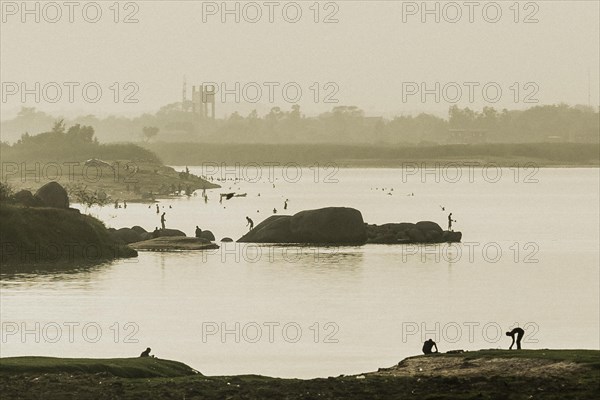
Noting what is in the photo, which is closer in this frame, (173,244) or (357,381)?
(357,381)

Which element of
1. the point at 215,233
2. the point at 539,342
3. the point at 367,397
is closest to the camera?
the point at 367,397

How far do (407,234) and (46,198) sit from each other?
27068mm

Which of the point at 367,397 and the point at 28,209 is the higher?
the point at 28,209

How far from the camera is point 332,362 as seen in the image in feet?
147

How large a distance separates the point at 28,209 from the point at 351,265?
1811cm

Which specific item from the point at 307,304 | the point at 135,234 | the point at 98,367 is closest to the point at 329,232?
the point at 135,234

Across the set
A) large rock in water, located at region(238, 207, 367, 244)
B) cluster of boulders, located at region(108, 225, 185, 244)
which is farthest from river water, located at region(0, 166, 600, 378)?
cluster of boulders, located at region(108, 225, 185, 244)

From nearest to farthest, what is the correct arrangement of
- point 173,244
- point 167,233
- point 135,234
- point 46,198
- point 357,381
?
point 357,381 < point 46,198 < point 173,244 < point 135,234 < point 167,233

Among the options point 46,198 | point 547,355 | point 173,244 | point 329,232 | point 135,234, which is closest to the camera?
point 547,355

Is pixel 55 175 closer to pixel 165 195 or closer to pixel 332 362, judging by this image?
pixel 165 195

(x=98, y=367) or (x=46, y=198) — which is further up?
(x=46, y=198)

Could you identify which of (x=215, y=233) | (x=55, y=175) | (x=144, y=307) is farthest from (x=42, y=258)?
(x=55, y=175)

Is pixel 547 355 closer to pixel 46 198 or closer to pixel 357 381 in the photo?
pixel 357 381

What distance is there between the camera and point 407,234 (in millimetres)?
97125
